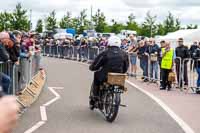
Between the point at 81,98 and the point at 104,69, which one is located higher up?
the point at 104,69

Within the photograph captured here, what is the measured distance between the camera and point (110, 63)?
443 inches

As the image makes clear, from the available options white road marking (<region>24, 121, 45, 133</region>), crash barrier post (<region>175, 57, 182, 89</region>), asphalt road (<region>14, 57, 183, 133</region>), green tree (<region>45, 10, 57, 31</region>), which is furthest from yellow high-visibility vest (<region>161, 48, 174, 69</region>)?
green tree (<region>45, 10, 57, 31</region>)

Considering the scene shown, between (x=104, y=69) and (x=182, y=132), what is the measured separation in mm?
2438

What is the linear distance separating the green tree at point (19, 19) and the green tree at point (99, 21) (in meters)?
12.0

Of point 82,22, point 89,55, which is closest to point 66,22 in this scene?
point 82,22

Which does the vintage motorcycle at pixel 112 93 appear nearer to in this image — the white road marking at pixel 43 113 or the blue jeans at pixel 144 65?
the white road marking at pixel 43 113

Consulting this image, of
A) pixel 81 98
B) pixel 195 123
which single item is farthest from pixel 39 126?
pixel 81 98

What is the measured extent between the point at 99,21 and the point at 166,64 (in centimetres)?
6406

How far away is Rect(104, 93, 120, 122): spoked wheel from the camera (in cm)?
1077

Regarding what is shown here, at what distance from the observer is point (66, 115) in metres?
11.7

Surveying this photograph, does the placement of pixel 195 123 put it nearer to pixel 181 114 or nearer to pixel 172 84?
pixel 181 114

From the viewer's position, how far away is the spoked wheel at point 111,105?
1077 centimetres

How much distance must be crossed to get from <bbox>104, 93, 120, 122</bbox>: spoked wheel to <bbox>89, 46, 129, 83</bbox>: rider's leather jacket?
492mm

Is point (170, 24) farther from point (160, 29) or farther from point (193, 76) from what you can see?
point (193, 76)
